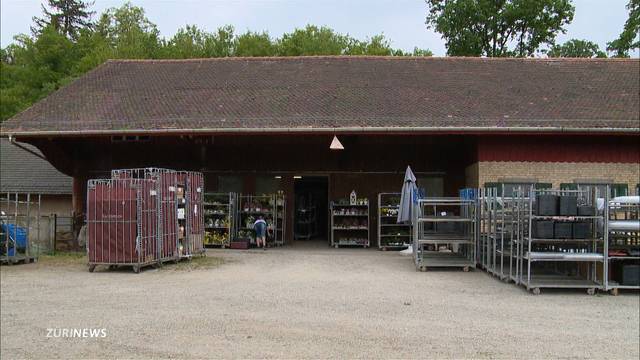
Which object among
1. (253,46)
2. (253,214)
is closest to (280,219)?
(253,214)

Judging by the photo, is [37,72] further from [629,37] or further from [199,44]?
[629,37]

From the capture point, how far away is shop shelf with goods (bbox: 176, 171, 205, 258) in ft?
49.3

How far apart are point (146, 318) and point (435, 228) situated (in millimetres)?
8789

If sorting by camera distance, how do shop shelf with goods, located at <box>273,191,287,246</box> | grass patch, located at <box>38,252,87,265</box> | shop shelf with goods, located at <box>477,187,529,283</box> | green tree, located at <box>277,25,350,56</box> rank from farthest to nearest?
green tree, located at <box>277,25,350,56</box>, shop shelf with goods, located at <box>273,191,287,246</box>, grass patch, located at <box>38,252,87,265</box>, shop shelf with goods, located at <box>477,187,529,283</box>

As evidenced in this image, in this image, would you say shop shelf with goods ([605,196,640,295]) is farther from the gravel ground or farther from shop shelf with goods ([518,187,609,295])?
the gravel ground

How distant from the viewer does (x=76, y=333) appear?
766 centimetres

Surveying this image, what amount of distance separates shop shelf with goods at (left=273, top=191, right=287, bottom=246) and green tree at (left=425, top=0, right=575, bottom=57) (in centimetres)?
2105

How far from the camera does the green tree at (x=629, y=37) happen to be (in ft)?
117

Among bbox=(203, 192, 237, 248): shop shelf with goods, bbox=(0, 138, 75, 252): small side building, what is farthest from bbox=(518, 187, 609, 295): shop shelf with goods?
bbox=(0, 138, 75, 252): small side building

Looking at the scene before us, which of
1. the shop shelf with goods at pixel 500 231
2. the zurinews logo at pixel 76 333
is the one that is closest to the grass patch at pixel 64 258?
the zurinews logo at pixel 76 333

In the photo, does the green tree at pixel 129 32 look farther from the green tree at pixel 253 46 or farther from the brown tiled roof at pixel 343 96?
the brown tiled roof at pixel 343 96

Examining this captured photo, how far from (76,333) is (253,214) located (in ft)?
40.8

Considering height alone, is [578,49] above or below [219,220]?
above

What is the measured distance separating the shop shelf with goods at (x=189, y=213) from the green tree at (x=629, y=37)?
95.9ft
